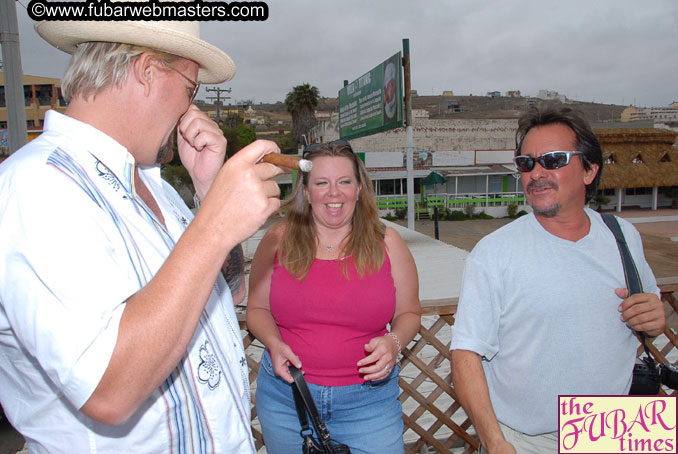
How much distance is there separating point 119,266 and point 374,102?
17.6 meters

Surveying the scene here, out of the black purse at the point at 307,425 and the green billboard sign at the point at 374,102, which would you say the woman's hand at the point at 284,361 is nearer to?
Answer: the black purse at the point at 307,425

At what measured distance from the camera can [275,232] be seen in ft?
7.82

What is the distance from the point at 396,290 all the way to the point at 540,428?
0.86 metres

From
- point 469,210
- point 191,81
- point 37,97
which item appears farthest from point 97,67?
point 37,97

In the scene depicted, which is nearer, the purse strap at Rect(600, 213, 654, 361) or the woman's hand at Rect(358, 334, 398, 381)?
the purse strap at Rect(600, 213, 654, 361)

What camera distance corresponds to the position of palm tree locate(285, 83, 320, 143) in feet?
125

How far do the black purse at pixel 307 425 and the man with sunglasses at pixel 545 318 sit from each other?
58 centimetres

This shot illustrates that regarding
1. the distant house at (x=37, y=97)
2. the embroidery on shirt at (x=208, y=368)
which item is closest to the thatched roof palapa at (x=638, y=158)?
the embroidery on shirt at (x=208, y=368)

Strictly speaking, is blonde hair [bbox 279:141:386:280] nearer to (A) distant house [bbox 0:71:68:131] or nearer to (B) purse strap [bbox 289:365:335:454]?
(B) purse strap [bbox 289:365:335:454]

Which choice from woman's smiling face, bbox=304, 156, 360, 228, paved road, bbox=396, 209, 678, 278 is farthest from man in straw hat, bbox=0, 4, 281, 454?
paved road, bbox=396, 209, 678, 278

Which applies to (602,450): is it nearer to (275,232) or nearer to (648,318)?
(648,318)

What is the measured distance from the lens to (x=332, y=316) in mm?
2084

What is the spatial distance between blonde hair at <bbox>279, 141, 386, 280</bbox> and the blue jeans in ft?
1.76

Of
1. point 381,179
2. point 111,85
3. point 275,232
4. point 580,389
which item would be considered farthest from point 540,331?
point 381,179
